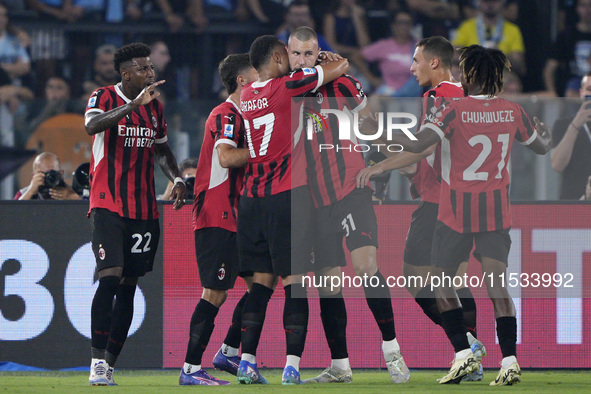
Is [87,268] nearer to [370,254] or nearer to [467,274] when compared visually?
[370,254]

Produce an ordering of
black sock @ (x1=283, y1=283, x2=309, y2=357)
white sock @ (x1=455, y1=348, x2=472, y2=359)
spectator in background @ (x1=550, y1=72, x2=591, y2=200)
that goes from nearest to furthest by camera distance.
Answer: white sock @ (x1=455, y1=348, x2=472, y2=359) < black sock @ (x1=283, y1=283, x2=309, y2=357) < spectator in background @ (x1=550, y1=72, x2=591, y2=200)

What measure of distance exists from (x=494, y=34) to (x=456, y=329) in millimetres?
6240

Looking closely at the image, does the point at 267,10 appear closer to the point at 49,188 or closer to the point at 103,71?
the point at 103,71

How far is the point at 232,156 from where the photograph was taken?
5473mm

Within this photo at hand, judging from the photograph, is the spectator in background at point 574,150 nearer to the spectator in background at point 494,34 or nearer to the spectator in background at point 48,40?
the spectator in background at point 494,34

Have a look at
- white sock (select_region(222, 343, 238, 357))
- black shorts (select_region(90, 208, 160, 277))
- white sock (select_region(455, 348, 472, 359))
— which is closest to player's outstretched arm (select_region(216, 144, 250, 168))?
black shorts (select_region(90, 208, 160, 277))

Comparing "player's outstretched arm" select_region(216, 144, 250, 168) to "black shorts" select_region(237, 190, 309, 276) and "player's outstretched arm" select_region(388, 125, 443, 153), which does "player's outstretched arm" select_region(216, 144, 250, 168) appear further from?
"player's outstretched arm" select_region(388, 125, 443, 153)

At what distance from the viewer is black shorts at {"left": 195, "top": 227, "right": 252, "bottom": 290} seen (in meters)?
5.65

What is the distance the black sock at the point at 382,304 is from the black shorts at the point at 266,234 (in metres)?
0.49

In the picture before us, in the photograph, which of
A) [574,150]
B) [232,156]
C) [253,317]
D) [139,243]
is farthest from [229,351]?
[574,150]

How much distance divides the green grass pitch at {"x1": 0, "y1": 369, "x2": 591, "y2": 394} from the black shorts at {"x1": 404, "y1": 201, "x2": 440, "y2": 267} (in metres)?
0.77

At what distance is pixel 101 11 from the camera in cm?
1078

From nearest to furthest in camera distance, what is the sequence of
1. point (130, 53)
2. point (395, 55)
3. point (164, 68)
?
point (130, 53)
point (164, 68)
point (395, 55)

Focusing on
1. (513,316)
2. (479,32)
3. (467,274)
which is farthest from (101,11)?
(513,316)
